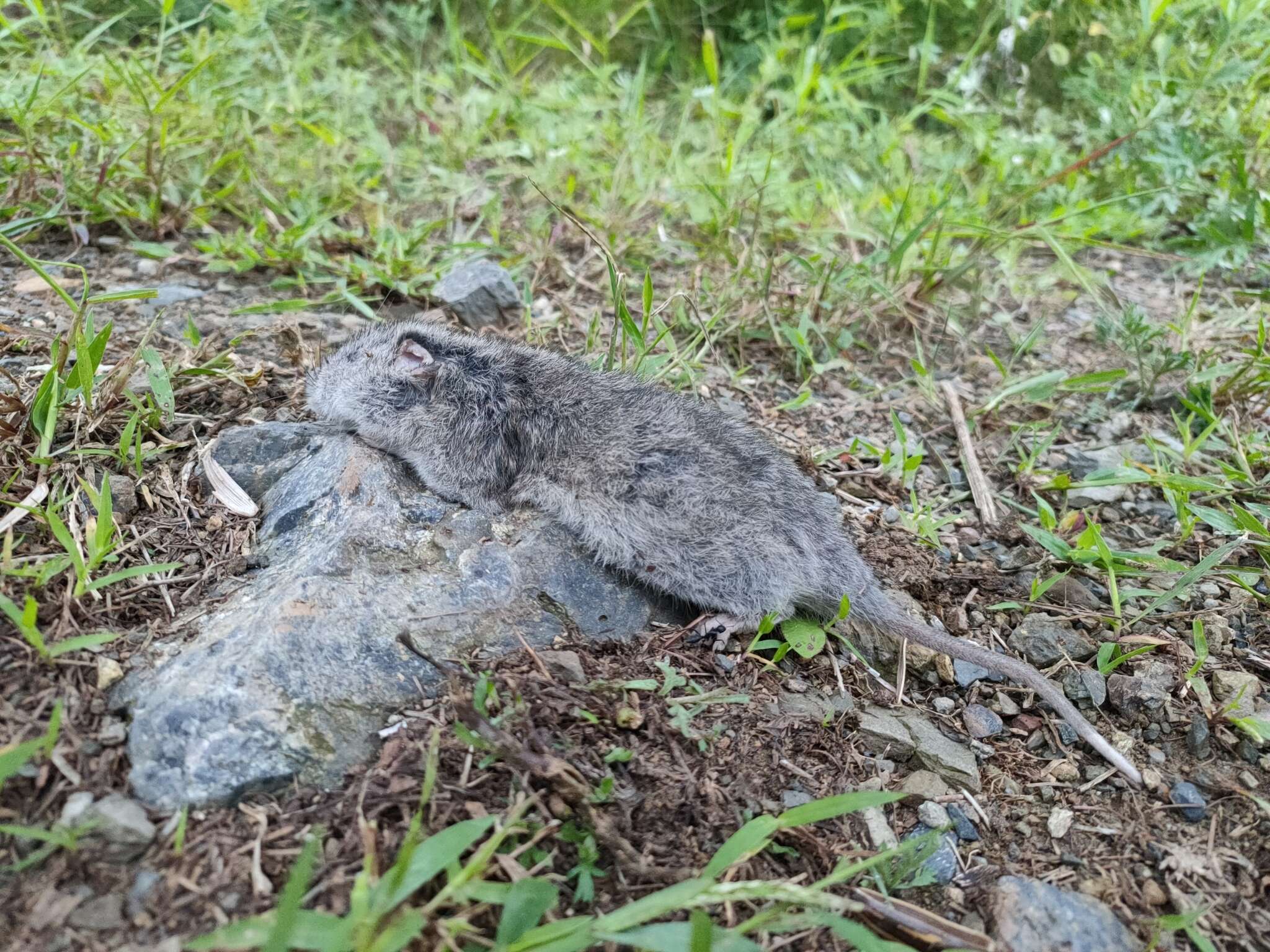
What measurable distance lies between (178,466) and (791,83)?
228 inches

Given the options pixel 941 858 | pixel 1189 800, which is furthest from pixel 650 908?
pixel 1189 800

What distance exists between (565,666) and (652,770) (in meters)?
0.44

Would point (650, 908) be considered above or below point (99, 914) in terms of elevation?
above

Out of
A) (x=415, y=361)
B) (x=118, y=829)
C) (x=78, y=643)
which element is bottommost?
(x=118, y=829)

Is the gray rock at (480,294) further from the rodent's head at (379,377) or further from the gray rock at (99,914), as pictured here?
the gray rock at (99,914)

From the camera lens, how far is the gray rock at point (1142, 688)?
3172mm

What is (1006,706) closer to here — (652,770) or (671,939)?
(652,770)

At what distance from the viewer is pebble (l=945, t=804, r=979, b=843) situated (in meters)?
2.74

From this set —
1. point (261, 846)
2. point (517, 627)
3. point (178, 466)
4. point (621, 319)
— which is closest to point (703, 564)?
point (517, 627)

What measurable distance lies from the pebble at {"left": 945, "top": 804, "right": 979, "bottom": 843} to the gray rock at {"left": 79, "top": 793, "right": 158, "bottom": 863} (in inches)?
87.3

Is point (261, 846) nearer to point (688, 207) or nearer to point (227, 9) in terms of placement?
point (688, 207)

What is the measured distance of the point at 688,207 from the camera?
5.77m

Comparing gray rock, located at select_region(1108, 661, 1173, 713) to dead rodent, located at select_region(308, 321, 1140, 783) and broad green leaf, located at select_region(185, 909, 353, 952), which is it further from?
broad green leaf, located at select_region(185, 909, 353, 952)

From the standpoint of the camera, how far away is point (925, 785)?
9.35 feet
